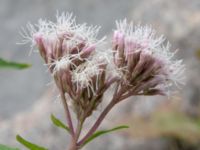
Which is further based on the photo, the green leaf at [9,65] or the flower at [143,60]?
the flower at [143,60]

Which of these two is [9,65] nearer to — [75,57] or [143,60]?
[75,57]

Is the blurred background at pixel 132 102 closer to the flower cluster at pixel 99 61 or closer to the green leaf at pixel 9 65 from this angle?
the flower cluster at pixel 99 61

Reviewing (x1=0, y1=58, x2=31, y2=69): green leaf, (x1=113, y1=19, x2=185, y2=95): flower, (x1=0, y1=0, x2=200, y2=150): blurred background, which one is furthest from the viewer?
(x1=0, y1=0, x2=200, y2=150): blurred background

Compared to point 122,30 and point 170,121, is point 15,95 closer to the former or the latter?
point 170,121

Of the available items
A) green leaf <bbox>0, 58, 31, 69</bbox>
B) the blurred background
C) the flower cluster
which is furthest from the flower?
the blurred background

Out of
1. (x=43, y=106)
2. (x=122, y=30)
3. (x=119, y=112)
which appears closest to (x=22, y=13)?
(x=43, y=106)

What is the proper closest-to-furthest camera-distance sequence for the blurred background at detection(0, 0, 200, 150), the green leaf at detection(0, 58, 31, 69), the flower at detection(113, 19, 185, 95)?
1. the green leaf at detection(0, 58, 31, 69)
2. the flower at detection(113, 19, 185, 95)
3. the blurred background at detection(0, 0, 200, 150)

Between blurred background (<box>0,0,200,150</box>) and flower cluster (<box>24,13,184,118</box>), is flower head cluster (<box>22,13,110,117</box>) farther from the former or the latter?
blurred background (<box>0,0,200,150</box>)

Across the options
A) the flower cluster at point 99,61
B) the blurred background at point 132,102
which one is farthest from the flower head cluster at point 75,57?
the blurred background at point 132,102
